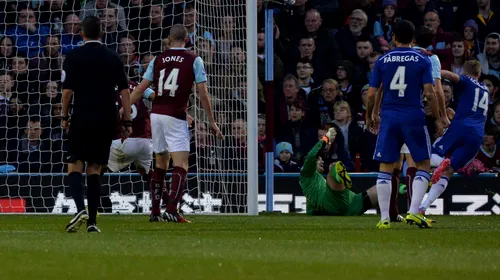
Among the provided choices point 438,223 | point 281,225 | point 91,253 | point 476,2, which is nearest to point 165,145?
point 281,225

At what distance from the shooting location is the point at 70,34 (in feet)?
56.4

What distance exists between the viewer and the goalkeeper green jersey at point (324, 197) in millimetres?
14383

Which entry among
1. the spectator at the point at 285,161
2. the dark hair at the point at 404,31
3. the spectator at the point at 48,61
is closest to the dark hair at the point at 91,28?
the dark hair at the point at 404,31

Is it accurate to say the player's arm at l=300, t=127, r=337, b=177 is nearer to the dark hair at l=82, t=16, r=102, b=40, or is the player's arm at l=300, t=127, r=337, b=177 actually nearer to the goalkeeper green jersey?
the goalkeeper green jersey

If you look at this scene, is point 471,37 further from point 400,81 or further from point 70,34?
point 400,81

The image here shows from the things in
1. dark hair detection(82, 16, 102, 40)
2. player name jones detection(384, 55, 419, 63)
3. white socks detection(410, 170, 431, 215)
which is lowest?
white socks detection(410, 170, 431, 215)

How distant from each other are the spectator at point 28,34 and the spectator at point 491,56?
6901 mm

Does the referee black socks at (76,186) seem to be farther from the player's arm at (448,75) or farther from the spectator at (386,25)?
the spectator at (386,25)

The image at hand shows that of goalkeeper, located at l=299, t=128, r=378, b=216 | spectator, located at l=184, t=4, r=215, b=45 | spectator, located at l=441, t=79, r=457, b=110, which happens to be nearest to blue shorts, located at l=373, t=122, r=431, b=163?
goalkeeper, located at l=299, t=128, r=378, b=216

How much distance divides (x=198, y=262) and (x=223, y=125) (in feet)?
31.9

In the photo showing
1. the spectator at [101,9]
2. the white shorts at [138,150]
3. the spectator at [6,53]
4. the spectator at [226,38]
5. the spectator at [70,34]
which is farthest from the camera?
the spectator at [70,34]

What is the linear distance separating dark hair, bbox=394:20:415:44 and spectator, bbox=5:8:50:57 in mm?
8047

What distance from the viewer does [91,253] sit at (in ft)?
23.3

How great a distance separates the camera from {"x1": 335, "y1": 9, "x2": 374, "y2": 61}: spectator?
17.7 metres
